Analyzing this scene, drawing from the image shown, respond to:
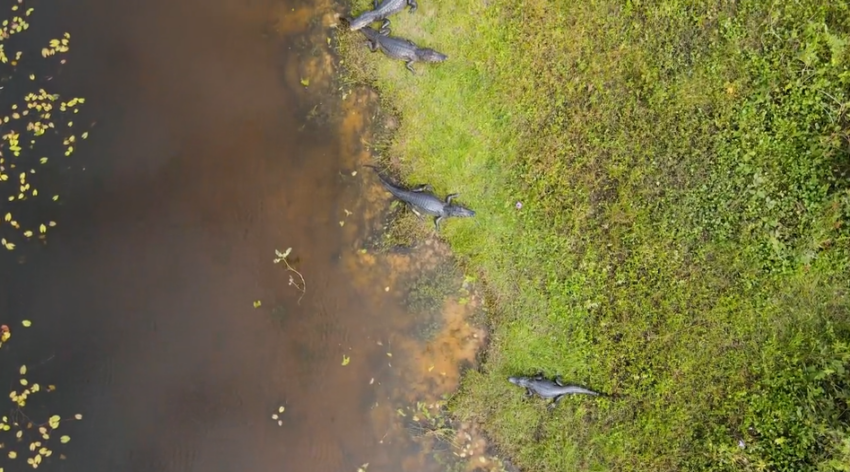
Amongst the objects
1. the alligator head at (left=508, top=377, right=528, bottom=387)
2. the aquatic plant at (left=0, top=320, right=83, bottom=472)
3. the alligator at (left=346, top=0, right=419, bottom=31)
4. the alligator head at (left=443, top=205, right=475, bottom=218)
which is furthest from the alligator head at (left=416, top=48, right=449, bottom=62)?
the aquatic plant at (left=0, top=320, right=83, bottom=472)

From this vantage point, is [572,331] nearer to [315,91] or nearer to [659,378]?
[659,378]

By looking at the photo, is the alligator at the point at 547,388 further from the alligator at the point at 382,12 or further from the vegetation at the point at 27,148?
the vegetation at the point at 27,148

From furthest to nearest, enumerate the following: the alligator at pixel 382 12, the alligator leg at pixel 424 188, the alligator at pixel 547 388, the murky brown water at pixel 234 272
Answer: the murky brown water at pixel 234 272, the alligator leg at pixel 424 188, the alligator at pixel 382 12, the alligator at pixel 547 388

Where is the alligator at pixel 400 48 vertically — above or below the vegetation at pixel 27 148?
above

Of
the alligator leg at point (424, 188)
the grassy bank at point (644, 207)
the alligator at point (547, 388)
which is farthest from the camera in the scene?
the alligator leg at point (424, 188)

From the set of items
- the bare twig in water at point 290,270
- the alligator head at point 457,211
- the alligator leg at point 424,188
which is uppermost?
the alligator leg at point 424,188

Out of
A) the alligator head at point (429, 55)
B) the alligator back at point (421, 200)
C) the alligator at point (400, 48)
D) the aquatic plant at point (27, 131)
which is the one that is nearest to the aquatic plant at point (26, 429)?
the aquatic plant at point (27, 131)

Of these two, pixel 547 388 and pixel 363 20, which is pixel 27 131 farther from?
pixel 547 388
